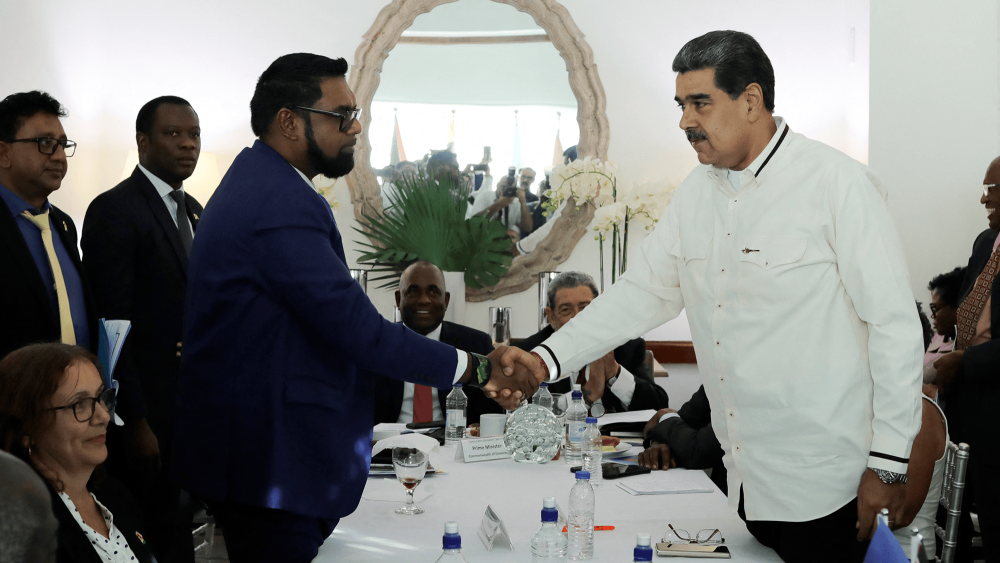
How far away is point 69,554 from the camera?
4.94 feet

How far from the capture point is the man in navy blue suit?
A: 1.68 metres

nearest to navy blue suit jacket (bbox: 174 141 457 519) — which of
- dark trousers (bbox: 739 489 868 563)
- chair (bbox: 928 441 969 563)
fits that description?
dark trousers (bbox: 739 489 868 563)

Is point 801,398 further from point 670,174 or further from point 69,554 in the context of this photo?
point 670,174

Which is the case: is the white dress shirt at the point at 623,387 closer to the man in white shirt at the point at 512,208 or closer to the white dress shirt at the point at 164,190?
the man in white shirt at the point at 512,208

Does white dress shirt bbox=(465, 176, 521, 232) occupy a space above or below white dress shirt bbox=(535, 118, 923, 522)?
above

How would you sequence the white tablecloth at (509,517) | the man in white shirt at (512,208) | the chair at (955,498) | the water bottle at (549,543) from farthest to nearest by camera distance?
1. the man in white shirt at (512,208)
2. the chair at (955,498)
3. the white tablecloth at (509,517)
4. the water bottle at (549,543)

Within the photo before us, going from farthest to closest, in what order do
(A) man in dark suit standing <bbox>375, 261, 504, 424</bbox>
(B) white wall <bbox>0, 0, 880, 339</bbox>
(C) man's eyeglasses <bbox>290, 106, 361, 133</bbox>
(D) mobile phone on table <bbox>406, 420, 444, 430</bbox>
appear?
(B) white wall <bbox>0, 0, 880, 339</bbox> → (A) man in dark suit standing <bbox>375, 261, 504, 424</bbox> → (D) mobile phone on table <bbox>406, 420, 444, 430</bbox> → (C) man's eyeglasses <bbox>290, 106, 361, 133</bbox>

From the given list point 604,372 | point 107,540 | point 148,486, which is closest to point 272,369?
point 107,540

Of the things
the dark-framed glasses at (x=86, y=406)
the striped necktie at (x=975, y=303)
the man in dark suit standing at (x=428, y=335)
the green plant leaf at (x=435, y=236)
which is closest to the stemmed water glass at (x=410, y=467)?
the dark-framed glasses at (x=86, y=406)

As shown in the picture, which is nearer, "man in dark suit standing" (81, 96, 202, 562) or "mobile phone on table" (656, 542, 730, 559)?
"mobile phone on table" (656, 542, 730, 559)

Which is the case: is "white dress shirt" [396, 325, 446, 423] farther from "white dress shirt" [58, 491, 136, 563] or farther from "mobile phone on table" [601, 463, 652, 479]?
"white dress shirt" [58, 491, 136, 563]

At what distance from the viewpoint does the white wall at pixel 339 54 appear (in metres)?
4.83

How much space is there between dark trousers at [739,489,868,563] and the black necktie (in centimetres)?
237

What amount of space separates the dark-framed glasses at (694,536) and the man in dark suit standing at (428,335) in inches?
68.3
